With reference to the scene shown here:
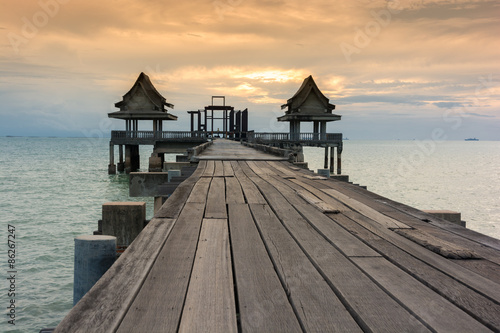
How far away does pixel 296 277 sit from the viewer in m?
2.71

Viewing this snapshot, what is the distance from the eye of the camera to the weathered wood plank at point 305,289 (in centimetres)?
210

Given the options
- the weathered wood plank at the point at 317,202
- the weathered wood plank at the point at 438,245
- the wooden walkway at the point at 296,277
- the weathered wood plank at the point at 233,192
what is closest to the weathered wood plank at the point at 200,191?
the weathered wood plank at the point at 233,192

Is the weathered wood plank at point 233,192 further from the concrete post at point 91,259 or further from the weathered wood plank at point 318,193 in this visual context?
the concrete post at point 91,259

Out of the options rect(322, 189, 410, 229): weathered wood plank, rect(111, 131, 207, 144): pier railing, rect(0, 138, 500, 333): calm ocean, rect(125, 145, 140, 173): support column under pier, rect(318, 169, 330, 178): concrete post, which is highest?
rect(111, 131, 207, 144): pier railing

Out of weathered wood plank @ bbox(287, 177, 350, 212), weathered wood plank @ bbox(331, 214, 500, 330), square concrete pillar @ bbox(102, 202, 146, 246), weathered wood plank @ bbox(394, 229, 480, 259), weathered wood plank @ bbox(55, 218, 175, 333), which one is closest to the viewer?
weathered wood plank @ bbox(55, 218, 175, 333)

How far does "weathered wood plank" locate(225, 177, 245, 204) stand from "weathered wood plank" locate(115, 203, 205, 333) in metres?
1.82

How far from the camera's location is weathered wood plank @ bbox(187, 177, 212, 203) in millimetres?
5548

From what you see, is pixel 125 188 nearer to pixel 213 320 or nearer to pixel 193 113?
pixel 193 113

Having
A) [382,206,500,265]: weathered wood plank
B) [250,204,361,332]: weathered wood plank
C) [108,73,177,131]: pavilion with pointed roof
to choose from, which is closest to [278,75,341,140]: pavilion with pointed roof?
[108,73,177,131]: pavilion with pointed roof

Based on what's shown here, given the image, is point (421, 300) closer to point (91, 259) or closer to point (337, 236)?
point (337, 236)

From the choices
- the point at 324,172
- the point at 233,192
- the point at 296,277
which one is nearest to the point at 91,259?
the point at 296,277

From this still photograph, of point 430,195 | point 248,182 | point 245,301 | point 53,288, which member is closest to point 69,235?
point 53,288

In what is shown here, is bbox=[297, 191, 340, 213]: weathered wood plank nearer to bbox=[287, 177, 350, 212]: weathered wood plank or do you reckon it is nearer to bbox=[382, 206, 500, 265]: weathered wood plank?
bbox=[287, 177, 350, 212]: weathered wood plank

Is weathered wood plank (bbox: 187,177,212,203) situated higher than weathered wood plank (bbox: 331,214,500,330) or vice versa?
weathered wood plank (bbox: 187,177,212,203)
